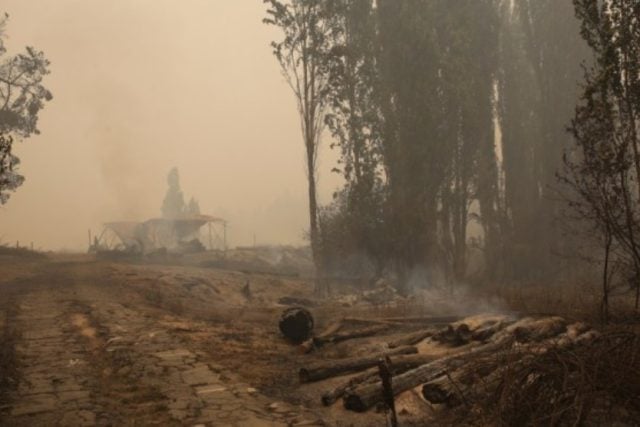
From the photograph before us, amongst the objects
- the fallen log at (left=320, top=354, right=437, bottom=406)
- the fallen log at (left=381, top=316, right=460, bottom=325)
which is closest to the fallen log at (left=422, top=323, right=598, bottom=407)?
the fallen log at (left=320, top=354, right=437, bottom=406)

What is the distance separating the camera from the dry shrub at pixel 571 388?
4.37m

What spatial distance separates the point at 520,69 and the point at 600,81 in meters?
22.4

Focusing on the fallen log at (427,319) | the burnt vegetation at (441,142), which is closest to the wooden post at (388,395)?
the fallen log at (427,319)

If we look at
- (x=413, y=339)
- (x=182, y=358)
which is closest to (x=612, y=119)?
(x=413, y=339)

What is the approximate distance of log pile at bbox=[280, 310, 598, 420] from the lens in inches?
218

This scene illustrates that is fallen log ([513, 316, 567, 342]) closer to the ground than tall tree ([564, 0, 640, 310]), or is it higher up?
closer to the ground

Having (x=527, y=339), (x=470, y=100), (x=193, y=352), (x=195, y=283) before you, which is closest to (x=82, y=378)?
(x=193, y=352)

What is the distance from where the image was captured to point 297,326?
1050 centimetres

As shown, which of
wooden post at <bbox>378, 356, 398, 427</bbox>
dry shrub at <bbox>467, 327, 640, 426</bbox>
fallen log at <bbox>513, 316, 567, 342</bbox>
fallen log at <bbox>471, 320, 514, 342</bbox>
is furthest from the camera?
fallen log at <bbox>471, 320, 514, 342</bbox>

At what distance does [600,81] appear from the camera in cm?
838

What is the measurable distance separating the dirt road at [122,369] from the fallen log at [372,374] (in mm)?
448

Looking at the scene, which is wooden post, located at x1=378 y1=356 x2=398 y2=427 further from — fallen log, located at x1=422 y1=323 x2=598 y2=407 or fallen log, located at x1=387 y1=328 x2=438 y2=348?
fallen log, located at x1=387 y1=328 x2=438 y2=348

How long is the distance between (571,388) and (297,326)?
6.68 metres

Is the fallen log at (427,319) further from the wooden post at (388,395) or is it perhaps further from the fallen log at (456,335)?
the wooden post at (388,395)
